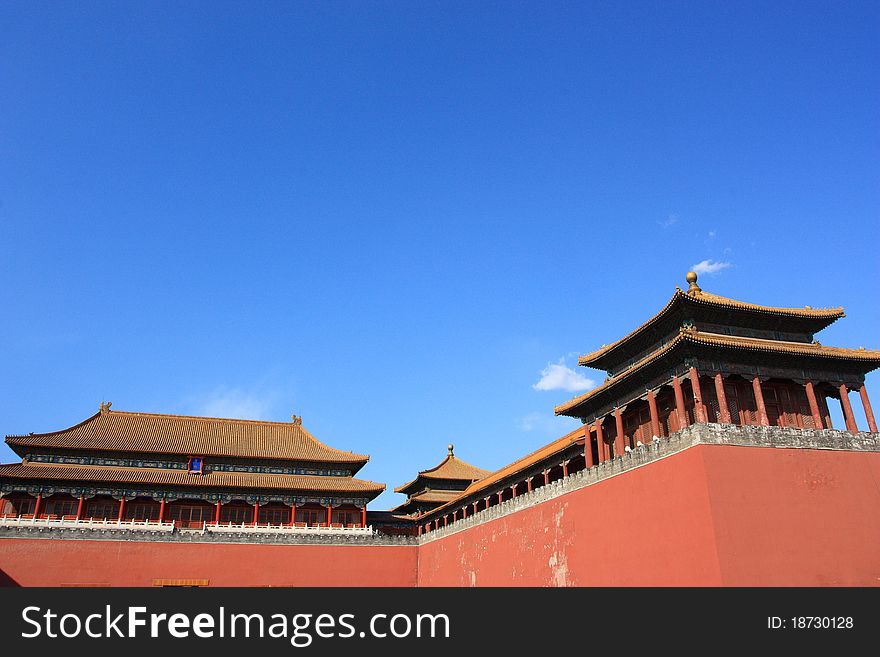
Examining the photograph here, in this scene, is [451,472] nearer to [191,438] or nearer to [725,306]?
[191,438]

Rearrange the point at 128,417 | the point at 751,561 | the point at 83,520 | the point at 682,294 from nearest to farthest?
the point at 751,561
the point at 682,294
the point at 83,520
the point at 128,417

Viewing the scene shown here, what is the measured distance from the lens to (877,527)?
16766 millimetres

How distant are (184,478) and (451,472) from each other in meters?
14.9

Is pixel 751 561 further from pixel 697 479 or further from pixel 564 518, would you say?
pixel 564 518

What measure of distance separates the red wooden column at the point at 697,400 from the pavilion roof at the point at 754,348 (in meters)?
0.87

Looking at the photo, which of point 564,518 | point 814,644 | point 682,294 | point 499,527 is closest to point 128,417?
point 499,527

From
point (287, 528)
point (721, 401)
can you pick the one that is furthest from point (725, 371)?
point (287, 528)

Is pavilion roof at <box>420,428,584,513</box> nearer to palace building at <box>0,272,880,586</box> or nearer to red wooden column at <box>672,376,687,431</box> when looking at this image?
palace building at <box>0,272,880,586</box>

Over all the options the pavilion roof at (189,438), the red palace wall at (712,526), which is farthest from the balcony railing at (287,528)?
the red palace wall at (712,526)

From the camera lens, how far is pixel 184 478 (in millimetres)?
33406

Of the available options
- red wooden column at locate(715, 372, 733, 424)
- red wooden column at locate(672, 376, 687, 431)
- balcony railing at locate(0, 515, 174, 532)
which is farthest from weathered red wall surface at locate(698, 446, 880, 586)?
balcony railing at locate(0, 515, 174, 532)

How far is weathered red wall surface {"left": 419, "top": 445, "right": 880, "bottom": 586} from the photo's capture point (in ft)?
51.8

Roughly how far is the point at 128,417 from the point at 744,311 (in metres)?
31.3

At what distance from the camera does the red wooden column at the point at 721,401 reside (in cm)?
1752
